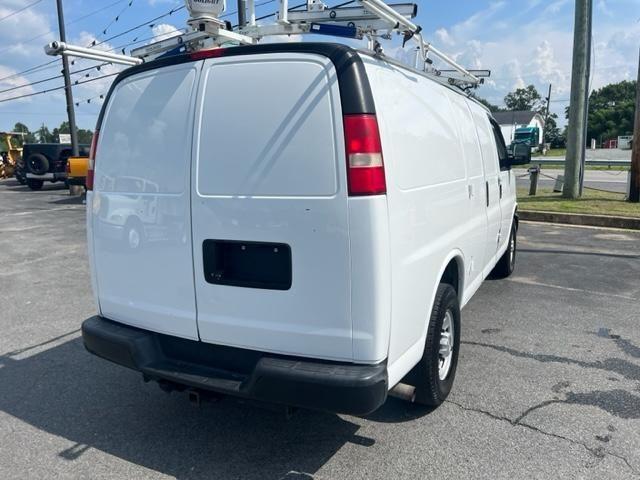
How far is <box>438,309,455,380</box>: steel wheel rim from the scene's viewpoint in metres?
3.44

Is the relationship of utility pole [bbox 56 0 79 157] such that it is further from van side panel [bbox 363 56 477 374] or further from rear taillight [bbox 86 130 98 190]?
van side panel [bbox 363 56 477 374]

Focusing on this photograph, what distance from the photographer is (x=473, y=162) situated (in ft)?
13.8

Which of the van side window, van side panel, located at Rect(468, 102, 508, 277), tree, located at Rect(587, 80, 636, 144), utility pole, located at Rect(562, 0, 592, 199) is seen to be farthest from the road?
tree, located at Rect(587, 80, 636, 144)

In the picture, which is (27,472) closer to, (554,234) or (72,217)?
(554,234)

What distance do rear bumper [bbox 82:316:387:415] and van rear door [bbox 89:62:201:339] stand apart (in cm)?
11

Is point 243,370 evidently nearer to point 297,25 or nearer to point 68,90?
point 297,25

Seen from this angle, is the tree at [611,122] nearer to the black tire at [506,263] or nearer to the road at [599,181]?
the road at [599,181]

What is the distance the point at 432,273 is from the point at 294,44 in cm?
148

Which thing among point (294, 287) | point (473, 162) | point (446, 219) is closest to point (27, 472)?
point (294, 287)

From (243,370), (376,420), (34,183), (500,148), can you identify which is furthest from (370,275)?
(34,183)

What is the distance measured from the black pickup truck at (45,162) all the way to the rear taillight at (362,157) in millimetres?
22126

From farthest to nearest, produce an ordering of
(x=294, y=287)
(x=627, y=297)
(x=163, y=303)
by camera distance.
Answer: (x=627, y=297)
(x=163, y=303)
(x=294, y=287)

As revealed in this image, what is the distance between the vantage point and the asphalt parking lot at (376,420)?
9.30 ft

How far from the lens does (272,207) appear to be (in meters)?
2.55
